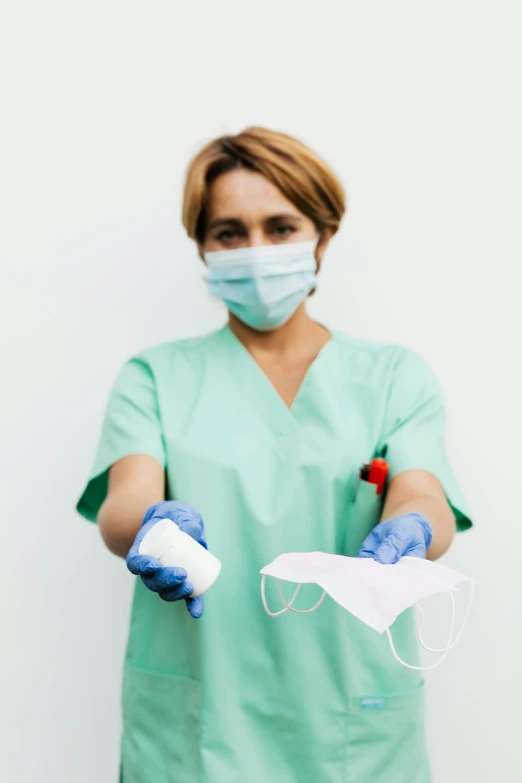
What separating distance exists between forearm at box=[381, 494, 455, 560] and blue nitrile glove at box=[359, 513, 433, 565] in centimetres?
5

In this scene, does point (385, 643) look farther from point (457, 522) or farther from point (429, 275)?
point (429, 275)

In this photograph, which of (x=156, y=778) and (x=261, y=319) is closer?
(x=156, y=778)

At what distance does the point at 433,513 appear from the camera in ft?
3.69

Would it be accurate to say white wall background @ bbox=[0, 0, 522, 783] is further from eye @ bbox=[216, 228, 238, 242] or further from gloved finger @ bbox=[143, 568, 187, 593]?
gloved finger @ bbox=[143, 568, 187, 593]

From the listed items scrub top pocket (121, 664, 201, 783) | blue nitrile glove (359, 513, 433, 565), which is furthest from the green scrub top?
blue nitrile glove (359, 513, 433, 565)

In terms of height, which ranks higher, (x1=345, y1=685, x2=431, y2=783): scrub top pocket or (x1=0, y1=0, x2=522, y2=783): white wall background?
(x1=0, y1=0, x2=522, y2=783): white wall background

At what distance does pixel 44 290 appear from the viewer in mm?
1623

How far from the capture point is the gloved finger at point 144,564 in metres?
0.93

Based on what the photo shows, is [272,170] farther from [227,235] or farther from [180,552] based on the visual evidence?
[180,552]

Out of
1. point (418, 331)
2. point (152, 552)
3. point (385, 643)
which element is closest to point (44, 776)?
point (385, 643)

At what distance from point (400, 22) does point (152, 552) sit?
3.88 feet

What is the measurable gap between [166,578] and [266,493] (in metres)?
0.28

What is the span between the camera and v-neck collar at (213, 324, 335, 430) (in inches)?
48.9

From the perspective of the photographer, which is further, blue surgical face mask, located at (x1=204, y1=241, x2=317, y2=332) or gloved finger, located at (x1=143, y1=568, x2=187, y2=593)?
blue surgical face mask, located at (x1=204, y1=241, x2=317, y2=332)
